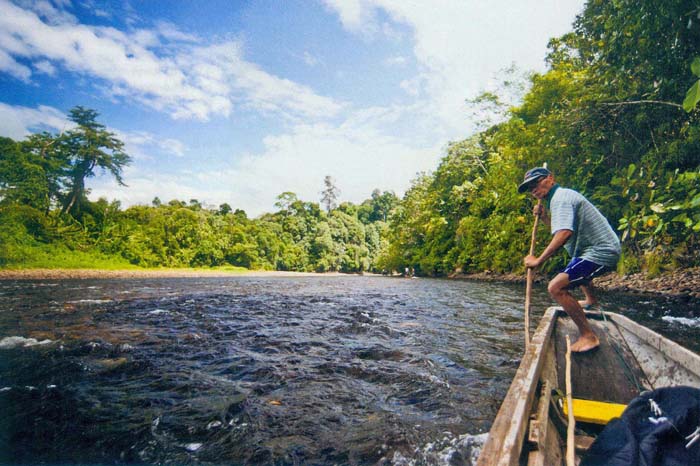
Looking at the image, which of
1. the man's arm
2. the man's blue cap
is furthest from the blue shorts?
the man's blue cap

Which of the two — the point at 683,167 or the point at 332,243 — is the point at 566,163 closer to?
the point at 683,167

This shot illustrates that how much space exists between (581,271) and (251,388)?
415cm

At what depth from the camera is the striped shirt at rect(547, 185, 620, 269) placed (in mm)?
3787

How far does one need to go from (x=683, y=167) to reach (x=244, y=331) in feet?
45.1

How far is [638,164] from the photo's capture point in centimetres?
1224

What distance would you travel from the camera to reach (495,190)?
27.7 metres

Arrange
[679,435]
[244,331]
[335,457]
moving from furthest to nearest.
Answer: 1. [244,331]
2. [335,457]
3. [679,435]

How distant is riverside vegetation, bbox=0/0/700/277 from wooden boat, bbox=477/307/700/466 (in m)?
1.53

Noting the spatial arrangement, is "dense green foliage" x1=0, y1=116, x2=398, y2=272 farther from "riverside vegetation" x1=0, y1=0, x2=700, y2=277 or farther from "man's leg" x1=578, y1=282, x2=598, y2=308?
"man's leg" x1=578, y1=282, x2=598, y2=308

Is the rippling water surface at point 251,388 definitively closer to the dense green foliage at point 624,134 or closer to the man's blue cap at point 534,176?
the man's blue cap at point 534,176

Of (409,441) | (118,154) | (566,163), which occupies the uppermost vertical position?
(118,154)

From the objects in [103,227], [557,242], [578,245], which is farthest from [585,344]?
[103,227]

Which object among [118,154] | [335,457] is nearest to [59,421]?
[335,457]

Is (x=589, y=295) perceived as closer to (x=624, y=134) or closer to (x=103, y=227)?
(x=624, y=134)
